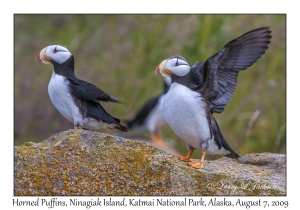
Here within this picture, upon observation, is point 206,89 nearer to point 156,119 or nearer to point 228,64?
point 228,64

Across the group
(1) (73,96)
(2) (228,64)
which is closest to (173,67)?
(2) (228,64)

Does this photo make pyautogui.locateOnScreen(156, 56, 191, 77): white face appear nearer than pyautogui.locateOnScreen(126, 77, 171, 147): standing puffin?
Yes

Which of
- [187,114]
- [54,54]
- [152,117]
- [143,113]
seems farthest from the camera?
[152,117]

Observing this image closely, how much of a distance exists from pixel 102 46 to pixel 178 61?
5.68 metres

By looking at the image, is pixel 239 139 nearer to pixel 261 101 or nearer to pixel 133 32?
pixel 261 101

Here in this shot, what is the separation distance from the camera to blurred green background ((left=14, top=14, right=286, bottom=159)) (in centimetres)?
971

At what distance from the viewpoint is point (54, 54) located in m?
6.06

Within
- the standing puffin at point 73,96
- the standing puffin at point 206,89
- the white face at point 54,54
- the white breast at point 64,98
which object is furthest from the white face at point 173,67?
the white face at point 54,54

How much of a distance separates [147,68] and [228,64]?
16.0 feet

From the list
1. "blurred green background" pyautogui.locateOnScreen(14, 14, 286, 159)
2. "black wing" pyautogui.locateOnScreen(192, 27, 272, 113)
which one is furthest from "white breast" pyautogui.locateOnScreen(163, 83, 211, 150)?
"blurred green background" pyautogui.locateOnScreen(14, 14, 286, 159)

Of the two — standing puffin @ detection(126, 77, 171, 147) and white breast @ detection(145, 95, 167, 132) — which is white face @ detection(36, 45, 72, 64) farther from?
white breast @ detection(145, 95, 167, 132)

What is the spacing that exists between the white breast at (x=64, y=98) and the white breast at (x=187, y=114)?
1.09 metres

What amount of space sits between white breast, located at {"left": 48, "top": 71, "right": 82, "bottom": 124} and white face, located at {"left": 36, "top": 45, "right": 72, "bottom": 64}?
0.80 ft

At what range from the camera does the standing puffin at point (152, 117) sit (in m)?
11.2
